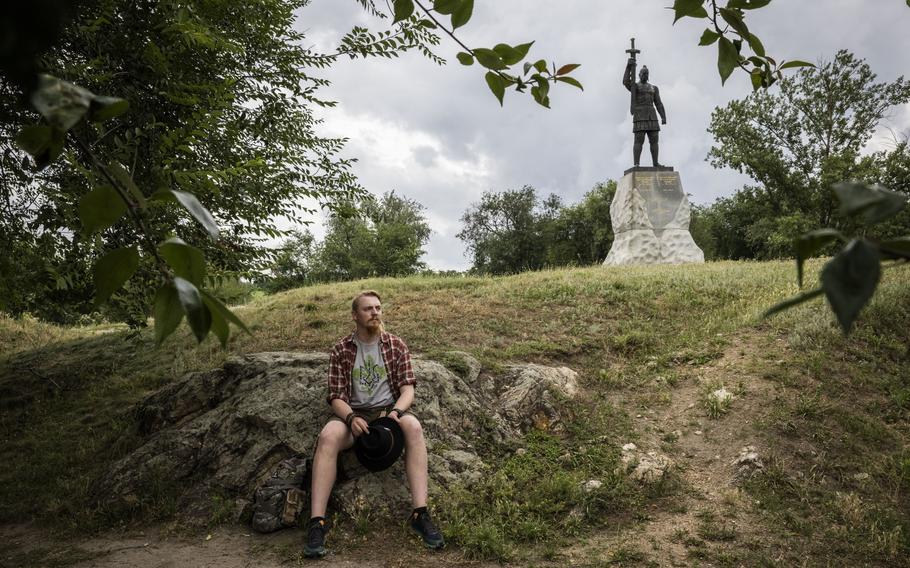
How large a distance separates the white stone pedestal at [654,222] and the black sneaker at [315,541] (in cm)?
1494

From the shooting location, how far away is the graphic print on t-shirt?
15.6ft

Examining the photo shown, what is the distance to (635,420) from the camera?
5.85m

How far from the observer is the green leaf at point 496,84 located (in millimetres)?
1414

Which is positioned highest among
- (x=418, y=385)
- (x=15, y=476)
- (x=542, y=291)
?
(x=542, y=291)

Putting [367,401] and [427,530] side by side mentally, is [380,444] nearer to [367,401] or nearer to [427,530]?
[367,401]

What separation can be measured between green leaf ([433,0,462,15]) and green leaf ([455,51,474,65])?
0.63 feet

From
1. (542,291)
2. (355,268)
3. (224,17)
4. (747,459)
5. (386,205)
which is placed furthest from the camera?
(386,205)

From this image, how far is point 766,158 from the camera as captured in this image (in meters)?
25.8

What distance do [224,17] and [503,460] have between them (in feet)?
16.3

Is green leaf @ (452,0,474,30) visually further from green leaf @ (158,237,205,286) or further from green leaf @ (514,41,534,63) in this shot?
green leaf @ (158,237,205,286)

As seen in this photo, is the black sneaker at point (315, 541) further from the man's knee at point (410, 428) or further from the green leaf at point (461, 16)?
the green leaf at point (461, 16)

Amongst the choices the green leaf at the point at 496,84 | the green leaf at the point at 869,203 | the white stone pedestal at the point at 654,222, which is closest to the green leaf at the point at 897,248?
the green leaf at the point at 869,203

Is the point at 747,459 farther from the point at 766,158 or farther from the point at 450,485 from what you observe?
the point at 766,158

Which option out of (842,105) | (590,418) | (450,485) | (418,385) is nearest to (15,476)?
(418,385)
